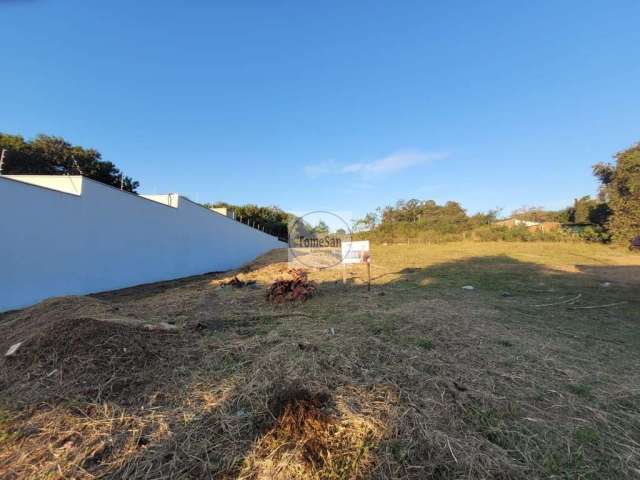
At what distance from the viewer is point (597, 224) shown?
21.6 m

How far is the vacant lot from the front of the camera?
1.29 meters

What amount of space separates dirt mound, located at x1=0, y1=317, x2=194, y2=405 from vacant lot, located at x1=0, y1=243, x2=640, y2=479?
11 mm

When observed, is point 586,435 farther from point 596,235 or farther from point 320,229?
point 596,235

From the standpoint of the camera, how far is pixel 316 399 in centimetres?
160

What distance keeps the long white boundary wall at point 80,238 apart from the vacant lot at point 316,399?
7.42 ft

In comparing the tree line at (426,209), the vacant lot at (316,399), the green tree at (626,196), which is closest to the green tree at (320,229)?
the tree line at (426,209)

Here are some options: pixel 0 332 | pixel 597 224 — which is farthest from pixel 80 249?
pixel 597 224

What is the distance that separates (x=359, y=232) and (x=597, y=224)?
19.0 meters

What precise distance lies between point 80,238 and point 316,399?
6791 mm

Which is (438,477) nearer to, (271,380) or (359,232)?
(271,380)

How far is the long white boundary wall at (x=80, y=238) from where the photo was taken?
4.66 metres

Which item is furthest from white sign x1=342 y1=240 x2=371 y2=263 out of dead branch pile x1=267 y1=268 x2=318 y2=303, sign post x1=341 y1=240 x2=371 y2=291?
dead branch pile x1=267 y1=268 x2=318 y2=303

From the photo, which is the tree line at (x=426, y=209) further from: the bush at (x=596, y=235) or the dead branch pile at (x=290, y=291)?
the dead branch pile at (x=290, y=291)

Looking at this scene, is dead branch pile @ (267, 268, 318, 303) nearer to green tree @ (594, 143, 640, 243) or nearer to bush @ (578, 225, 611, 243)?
green tree @ (594, 143, 640, 243)
